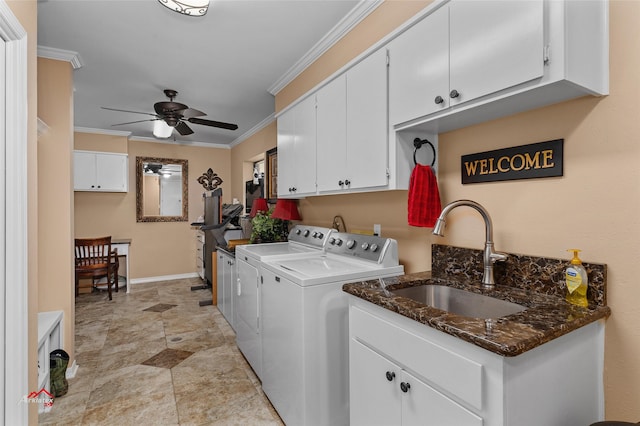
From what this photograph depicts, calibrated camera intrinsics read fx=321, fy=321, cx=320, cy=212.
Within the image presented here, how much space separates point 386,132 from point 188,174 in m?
5.06

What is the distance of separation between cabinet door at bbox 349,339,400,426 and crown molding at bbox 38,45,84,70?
3.06 meters

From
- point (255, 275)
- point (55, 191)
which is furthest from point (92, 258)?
point (255, 275)

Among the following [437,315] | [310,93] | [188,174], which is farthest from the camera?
[188,174]

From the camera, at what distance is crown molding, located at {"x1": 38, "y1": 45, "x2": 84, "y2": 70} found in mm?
2498

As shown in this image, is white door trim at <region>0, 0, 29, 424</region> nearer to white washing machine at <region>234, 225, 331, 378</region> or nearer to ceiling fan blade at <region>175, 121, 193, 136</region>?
white washing machine at <region>234, 225, 331, 378</region>

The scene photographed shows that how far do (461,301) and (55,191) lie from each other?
298 centimetres

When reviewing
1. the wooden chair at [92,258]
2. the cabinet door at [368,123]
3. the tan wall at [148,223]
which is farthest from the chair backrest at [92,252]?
the cabinet door at [368,123]

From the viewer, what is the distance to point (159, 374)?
2.55 m

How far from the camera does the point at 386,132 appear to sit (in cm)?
175

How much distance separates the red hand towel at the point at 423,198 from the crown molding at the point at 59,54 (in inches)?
112

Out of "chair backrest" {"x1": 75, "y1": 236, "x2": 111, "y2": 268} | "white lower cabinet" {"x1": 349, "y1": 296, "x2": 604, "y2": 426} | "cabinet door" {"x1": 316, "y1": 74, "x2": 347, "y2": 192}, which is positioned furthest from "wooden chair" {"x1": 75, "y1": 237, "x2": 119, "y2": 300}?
"white lower cabinet" {"x1": 349, "y1": 296, "x2": 604, "y2": 426}

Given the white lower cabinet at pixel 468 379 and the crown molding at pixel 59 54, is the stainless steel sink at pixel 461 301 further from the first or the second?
the crown molding at pixel 59 54

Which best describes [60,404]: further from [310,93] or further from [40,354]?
[310,93]

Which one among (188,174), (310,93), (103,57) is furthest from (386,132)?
(188,174)
